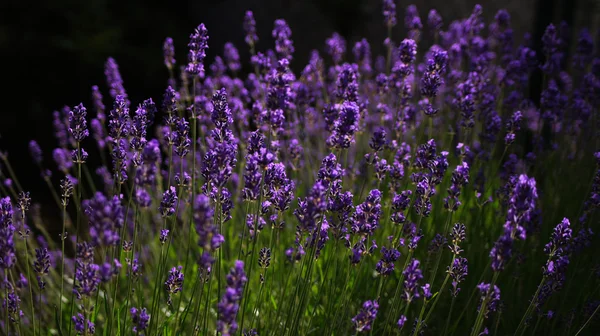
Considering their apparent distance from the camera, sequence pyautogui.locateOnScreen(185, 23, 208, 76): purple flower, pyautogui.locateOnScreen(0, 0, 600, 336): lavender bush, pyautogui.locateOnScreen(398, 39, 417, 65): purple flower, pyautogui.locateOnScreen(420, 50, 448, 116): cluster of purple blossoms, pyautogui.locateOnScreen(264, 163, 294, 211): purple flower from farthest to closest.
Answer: pyautogui.locateOnScreen(398, 39, 417, 65): purple flower
pyautogui.locateOnScreen(420, 50, 448, 116): cluster of purple blossoms
pyautogui.locateOnScreen(185, 23, 208, 76): purple flower
pyautogui.locateOnScreen(264, 163, 294, 211): purple flower
pyautogui.locateOnScreen(0, 0, 600, 336): lavender bush

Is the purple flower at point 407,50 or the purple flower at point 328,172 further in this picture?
the purple flower at point 407,50

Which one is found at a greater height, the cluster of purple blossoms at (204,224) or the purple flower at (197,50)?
the purple flower at (197,50)

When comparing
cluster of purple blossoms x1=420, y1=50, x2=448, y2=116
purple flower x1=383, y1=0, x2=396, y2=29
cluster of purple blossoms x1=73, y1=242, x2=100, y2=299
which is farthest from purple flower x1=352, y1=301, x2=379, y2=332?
purple flower x1=383, y1=0, x2=396, y2=29

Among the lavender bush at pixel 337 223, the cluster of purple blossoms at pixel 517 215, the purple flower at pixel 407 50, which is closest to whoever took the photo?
the cluster of purple blossoms at pixel 517 215

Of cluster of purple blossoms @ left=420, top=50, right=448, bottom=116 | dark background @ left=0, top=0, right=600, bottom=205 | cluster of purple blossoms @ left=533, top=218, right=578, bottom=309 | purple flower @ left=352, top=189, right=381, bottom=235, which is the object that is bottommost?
cluster of purple blossoms @ left=533, top=218, right=578, bottom=309

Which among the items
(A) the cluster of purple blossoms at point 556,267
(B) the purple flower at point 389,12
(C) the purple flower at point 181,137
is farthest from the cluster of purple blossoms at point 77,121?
(B) the purple flower at point 389,12

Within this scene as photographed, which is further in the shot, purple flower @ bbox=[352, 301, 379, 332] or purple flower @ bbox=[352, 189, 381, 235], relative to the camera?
purple flower @ bbox=[352, 189, 381, 235]

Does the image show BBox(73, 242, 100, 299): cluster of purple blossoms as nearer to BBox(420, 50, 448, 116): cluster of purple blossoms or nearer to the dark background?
BBox(420, 50, 448, 116): cluster of purple blossoms

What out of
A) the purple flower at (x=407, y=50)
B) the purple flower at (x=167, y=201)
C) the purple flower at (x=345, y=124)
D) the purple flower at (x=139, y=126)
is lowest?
the purple flower at (x=167, y=201)

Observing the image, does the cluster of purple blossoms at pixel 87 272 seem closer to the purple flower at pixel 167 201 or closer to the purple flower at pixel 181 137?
the purple flower at pixel 167 201
